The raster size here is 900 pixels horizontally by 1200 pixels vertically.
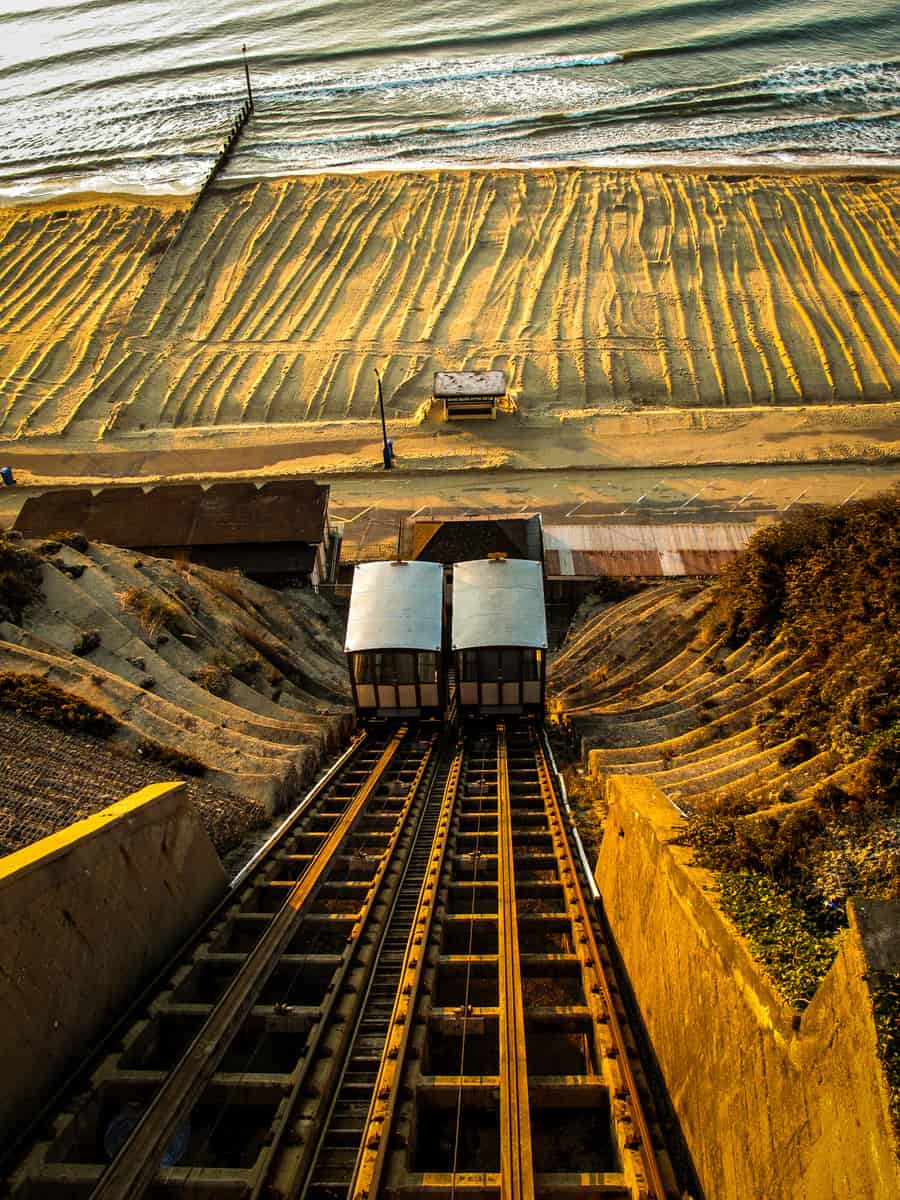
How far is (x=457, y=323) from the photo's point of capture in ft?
146

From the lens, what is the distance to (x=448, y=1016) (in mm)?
8938

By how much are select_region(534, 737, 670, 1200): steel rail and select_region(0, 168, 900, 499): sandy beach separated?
24.6m

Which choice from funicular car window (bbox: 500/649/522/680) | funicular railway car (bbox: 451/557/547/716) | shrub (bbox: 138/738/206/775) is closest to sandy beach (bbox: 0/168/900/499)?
funicular railway car (bbox: 451/557/547/716)

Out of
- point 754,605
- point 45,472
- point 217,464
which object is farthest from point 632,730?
point 45,472

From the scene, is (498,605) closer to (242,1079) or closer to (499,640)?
(499,640)

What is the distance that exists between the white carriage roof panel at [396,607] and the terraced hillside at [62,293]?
27.0 metres

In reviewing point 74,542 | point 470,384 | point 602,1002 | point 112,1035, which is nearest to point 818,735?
point 602,1002

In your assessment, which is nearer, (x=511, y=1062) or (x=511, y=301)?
(x=511, y=1062)

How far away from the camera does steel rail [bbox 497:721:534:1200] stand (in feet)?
23.2

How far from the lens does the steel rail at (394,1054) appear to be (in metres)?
7.11

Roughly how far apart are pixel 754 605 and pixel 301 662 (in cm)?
1335

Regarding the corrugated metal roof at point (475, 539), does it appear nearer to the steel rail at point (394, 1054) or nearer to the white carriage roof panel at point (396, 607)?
the white carriage roof panel at point (396, 607)

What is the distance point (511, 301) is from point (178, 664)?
3290 centimetres

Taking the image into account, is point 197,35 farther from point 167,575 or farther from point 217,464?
point 167,575
